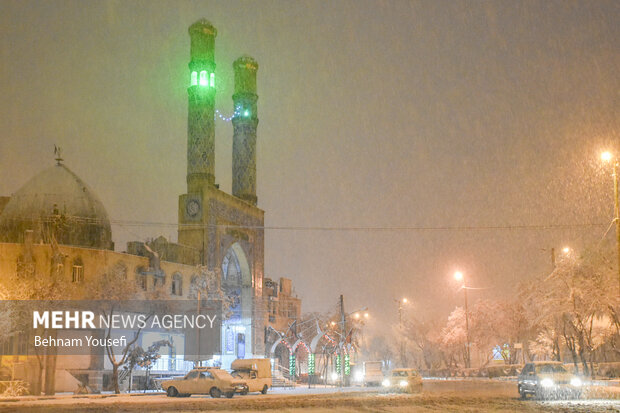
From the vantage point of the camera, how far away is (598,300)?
3969cm

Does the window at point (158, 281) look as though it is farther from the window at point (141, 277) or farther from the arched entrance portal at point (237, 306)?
the arched entrance portal at point (237, 306)

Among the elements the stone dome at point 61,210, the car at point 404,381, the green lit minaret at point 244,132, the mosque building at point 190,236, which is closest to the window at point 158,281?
the mosque building at point 190,236

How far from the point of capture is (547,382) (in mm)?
25641

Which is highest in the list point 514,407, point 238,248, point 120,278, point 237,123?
point 237,123

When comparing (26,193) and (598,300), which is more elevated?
(26,193)

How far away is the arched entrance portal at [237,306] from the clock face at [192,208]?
4817 millimetres

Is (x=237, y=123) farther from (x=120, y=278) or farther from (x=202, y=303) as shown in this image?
(x=120, y=278)

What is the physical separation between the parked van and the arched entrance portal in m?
22.6

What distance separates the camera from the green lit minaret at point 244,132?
63.6 metres

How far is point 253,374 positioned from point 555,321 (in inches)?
1113

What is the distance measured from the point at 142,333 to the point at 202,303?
4557mm

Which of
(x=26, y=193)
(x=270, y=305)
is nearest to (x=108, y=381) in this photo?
(x=26, y=193)

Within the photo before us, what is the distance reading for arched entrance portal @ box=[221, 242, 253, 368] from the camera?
194 ft

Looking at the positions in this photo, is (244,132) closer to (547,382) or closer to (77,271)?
(77,271)
